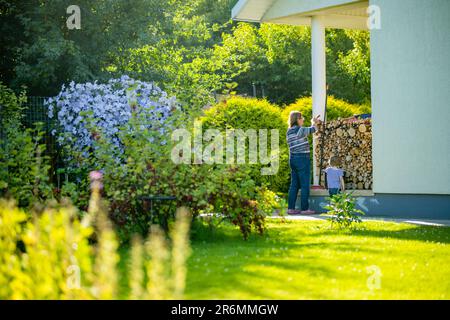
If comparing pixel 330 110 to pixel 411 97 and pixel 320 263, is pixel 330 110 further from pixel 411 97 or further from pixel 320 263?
pixel 320 263

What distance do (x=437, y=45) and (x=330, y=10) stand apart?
2894 millimetres

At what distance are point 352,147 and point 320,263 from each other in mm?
6582

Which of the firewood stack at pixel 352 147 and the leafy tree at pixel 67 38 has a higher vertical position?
the leafy tree at pixel 67 38

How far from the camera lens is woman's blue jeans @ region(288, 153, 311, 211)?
1198cm

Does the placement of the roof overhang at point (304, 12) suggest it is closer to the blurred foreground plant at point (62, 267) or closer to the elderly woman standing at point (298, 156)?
the elderly woman standing at point (298, 156)

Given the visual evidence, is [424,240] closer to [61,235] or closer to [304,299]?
[304,299]

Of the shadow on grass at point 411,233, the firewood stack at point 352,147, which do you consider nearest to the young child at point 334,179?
the firewood stack at point 352,147

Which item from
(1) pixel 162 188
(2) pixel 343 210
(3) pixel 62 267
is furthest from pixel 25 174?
(2) pixel 343 210

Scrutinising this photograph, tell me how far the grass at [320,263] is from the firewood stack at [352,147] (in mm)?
3248

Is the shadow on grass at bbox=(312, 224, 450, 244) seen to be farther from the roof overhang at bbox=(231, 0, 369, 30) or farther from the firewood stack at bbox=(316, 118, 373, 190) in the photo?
the roof overhang at bbox=(231, 0, 369, 30)

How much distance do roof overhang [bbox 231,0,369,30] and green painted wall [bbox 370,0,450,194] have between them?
4.53 feet

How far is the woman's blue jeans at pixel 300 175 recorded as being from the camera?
1198 centimetres

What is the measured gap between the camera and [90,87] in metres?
12.7

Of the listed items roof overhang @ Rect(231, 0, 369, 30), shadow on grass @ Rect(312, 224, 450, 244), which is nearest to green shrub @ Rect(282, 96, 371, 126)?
roof overhang @ Rect(231, 0, 369, 30)
